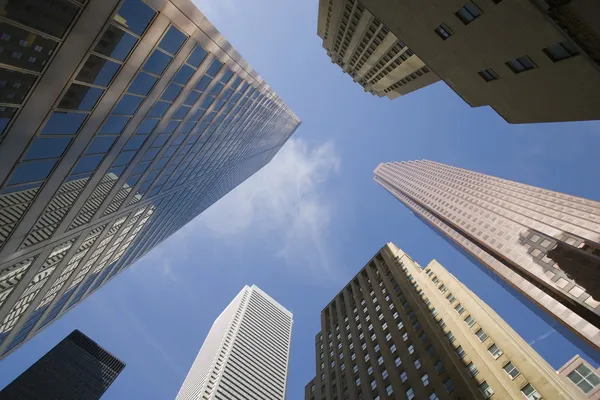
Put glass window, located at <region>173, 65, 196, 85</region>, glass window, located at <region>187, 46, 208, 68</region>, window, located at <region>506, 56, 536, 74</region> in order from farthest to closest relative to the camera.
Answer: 1. glass window, located at <region>187, 46, 208, 68</region>
2. glass window, located at <region>173, 65, 196, 85</region>
3. window, located at <region>506, 56, 536, 74</region>

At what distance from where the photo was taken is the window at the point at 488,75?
1743 centimetres

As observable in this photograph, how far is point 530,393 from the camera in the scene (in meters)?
33.2

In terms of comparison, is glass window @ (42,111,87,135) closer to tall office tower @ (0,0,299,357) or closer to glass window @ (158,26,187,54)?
tall office tower @ (0,0,299,357)

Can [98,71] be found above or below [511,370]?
above

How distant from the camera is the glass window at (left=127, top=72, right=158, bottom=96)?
20.7 m

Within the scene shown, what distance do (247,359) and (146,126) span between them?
136231 mm

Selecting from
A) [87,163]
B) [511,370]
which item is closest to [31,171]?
[87,163]

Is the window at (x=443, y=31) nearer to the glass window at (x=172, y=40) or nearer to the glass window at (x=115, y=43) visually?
the glass window at (x=172, y=40)

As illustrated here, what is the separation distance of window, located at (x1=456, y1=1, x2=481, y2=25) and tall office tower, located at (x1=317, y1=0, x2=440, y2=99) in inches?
1684

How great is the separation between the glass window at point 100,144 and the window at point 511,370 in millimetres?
40954

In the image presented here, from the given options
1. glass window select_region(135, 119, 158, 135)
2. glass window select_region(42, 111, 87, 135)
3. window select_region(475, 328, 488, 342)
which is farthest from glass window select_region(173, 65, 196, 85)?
window select_region(475, 328, 488, 342)

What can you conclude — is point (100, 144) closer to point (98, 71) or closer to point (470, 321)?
point (98, 71)

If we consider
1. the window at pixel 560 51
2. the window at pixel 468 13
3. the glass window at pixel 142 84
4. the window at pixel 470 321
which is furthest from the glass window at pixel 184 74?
the window at pixel 470 321

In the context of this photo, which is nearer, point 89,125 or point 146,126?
point 89,125
